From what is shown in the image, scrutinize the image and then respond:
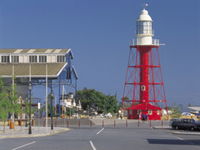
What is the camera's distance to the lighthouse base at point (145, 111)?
291 ft

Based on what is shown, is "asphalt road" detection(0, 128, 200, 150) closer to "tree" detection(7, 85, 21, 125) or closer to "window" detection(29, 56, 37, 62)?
"tree" detection(7, 85, 21, 125)

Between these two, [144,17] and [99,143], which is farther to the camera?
[144,17]

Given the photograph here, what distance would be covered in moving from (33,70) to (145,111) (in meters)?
19.1

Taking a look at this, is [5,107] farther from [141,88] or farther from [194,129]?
[141,88]

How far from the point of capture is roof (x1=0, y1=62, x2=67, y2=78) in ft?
292

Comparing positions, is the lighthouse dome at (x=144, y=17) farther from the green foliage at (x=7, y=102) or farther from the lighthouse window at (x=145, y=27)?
the green foliage at (x=7, y=102)

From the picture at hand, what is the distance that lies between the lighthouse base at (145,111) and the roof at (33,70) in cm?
1311

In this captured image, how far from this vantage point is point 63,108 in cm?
10044

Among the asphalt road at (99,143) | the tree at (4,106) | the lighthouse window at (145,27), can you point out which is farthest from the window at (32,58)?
the asphalt road at (99,143)

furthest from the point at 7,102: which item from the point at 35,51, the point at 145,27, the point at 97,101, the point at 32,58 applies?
the point at 97,101

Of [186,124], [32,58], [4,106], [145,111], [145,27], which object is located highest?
[145,27]

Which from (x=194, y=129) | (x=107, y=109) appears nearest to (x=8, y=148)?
(x=194, y=129)

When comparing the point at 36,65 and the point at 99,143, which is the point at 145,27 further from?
the point at 99,143

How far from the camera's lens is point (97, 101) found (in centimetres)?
12544
